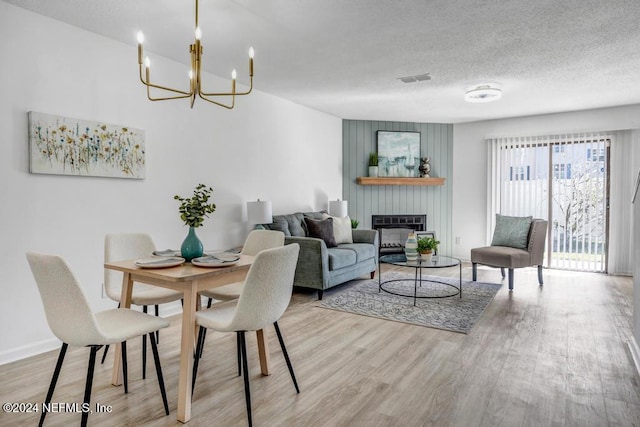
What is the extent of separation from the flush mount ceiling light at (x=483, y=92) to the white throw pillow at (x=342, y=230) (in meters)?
2.21

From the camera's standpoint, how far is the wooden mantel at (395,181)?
6680 millimetres

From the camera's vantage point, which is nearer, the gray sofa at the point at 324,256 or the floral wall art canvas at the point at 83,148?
the floral wall art canvas at the point at 83,148

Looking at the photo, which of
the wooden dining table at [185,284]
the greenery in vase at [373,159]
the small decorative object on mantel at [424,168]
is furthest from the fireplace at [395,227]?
the wooden dining table at [185,284]

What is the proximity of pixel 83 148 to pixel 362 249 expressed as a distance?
322cm

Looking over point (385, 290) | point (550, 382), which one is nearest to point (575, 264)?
point (385, 290)

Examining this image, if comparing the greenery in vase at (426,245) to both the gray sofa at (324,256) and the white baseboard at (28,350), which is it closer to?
the gray sofa at (324,256)

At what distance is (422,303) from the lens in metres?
4.14

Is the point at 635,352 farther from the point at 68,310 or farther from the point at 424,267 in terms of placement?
the point at 68,310

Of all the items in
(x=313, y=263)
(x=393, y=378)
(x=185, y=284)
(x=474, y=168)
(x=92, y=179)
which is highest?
(x=474, y=168)

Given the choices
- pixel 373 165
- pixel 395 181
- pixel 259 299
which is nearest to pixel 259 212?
pixel 259 299

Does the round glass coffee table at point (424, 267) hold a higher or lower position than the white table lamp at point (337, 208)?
lower

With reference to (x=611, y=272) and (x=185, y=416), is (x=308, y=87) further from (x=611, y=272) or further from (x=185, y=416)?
(x=611, y=272)

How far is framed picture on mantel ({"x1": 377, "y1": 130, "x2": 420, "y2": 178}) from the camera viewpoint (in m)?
6.85

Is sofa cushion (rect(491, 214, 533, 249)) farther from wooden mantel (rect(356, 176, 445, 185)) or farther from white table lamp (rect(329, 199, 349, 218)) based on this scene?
white table lamp (rect(329, 199, 349, 218))
